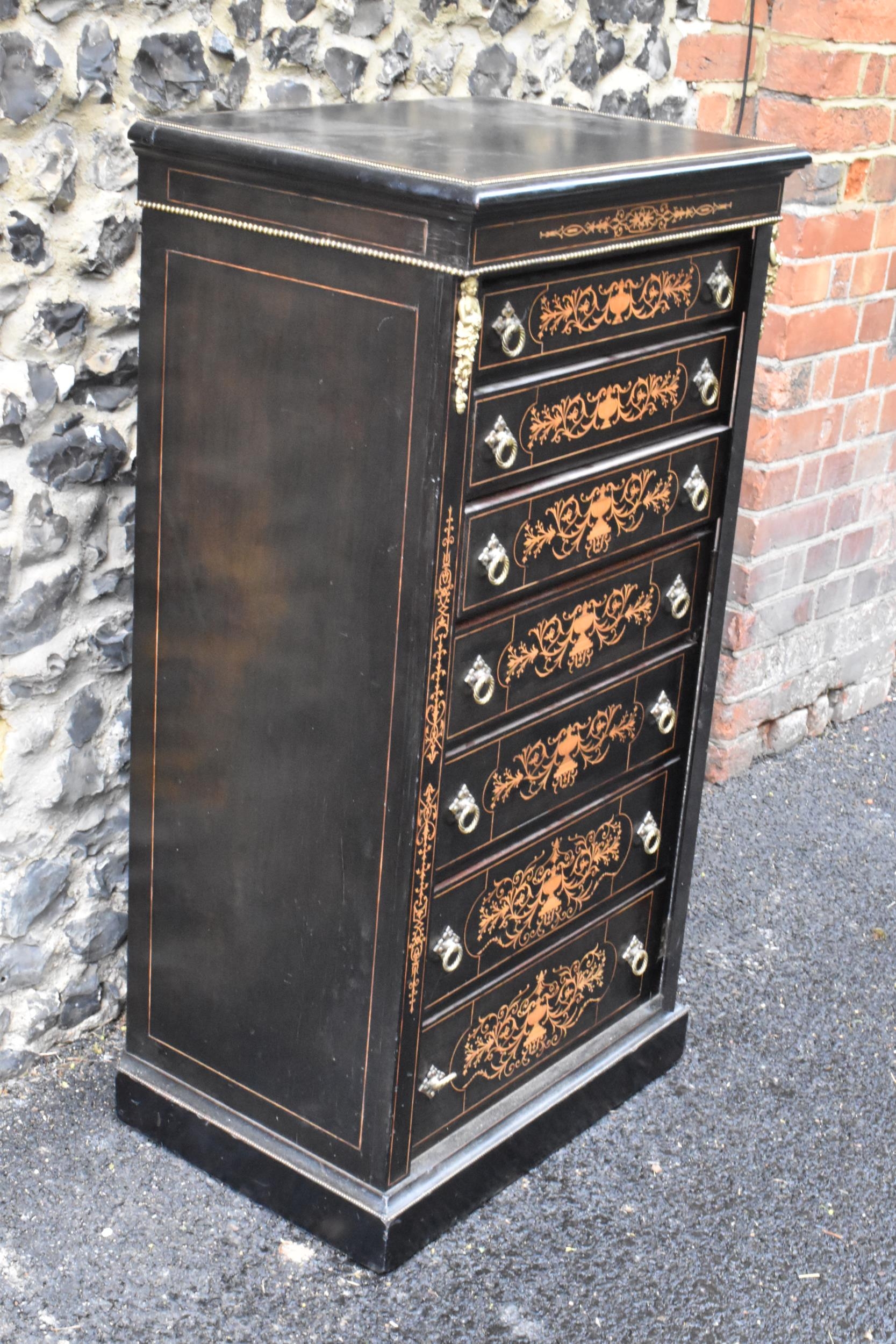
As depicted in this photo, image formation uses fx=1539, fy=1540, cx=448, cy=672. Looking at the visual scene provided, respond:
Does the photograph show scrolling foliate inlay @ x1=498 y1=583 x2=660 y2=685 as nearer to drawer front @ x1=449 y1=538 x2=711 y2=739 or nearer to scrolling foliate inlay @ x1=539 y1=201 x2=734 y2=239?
drawer front @ x1=449 y1=538 x2=711 y2=739

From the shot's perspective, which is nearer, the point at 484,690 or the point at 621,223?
the point at 621,223

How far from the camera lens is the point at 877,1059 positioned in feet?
10.1

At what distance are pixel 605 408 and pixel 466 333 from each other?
1.32ft

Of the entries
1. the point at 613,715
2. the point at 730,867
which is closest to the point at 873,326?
the point at 730,867

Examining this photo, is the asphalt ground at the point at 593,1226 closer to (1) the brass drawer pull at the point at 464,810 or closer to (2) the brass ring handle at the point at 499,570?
(1) the brass drawer pull at the point at 464,810

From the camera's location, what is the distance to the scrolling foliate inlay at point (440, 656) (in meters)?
2.06

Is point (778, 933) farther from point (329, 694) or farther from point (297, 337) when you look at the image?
point (297, 337)

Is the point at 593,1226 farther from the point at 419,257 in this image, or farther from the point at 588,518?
the point at 419,257

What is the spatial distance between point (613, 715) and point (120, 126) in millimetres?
1221

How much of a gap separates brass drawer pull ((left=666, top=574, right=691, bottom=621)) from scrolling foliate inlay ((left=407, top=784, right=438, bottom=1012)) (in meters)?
0.62

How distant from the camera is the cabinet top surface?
6.43 ft

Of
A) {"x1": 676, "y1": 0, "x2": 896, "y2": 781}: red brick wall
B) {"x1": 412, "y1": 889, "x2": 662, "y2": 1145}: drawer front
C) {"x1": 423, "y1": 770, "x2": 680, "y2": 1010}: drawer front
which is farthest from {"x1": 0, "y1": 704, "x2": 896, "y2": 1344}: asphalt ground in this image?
{"x1": 676, "y1": 0, "x2": 896, "y2": 781}: red brick wall

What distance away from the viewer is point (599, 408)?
2260 mm

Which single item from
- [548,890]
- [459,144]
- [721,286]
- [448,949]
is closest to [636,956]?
[548,890]
